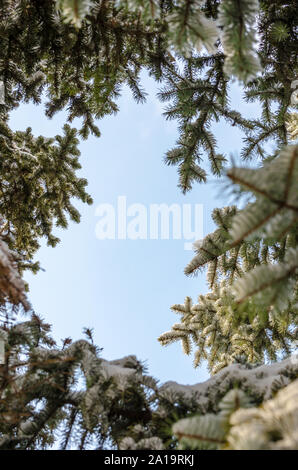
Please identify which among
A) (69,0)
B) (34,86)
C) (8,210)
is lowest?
(69,0)

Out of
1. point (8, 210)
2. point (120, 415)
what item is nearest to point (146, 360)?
point (120, 415)

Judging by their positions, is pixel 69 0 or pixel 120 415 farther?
pixel 120 415

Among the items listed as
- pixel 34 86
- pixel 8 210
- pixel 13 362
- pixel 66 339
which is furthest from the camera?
pixel 8 210

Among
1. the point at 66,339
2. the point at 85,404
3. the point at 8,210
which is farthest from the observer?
the point at 8,210

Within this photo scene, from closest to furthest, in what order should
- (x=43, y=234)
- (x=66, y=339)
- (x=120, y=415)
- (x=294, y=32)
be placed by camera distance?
(x=120, y=415), (x=66, y=339), (x=294, y=32), (x=43, y=234)

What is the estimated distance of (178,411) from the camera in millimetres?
1581

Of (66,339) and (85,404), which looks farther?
(66,339)

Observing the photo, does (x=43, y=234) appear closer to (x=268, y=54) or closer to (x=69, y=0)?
(x=268, y=54)

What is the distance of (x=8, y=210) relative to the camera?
4773 millimetres

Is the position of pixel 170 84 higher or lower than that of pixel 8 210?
higher

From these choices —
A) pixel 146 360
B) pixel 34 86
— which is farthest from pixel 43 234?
pixel 146 360

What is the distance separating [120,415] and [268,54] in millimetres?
3503

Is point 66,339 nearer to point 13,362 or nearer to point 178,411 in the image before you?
point 13,362
